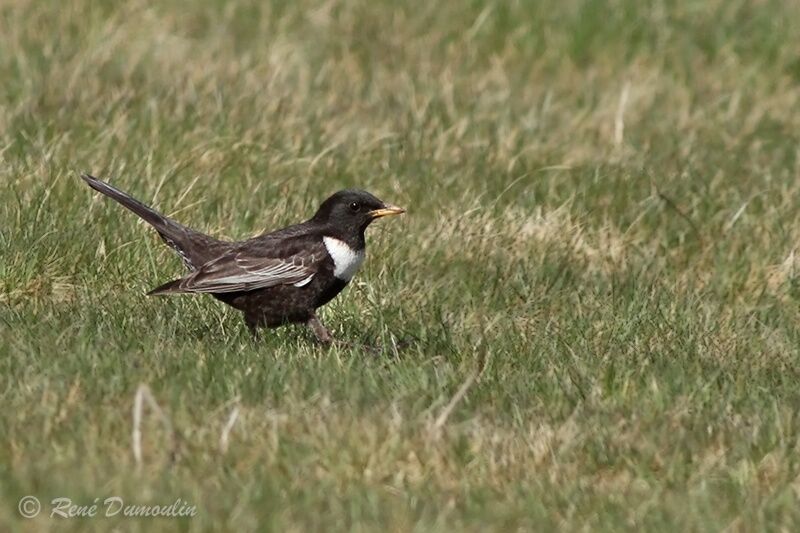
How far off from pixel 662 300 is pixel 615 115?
2.92 metres

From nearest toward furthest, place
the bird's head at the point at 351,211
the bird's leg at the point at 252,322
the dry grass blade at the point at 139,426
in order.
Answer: the dry grass blade at the point at 139,426, the bird's leg at the point at 252,322, the bird's head at the point at 351,211

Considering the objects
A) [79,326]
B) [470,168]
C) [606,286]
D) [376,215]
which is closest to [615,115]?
[470,168]

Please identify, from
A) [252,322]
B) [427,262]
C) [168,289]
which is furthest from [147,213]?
[427,262]

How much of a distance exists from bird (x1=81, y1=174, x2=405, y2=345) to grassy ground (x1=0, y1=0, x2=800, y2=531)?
188mm

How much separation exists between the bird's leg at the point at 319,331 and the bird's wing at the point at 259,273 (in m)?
0.18

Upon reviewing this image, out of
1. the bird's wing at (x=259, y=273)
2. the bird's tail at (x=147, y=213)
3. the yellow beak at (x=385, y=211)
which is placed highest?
the yellow beak at (x=385, y=211)

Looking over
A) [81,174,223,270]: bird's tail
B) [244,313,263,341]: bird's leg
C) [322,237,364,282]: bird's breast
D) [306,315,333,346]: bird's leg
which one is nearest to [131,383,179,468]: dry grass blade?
[306,315,333,346]: bird's leg

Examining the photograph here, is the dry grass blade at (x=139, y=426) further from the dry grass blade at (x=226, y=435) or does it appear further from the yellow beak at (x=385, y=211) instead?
the yellow beak at (x=385, y=211)

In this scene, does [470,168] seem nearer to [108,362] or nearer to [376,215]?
[376,215]

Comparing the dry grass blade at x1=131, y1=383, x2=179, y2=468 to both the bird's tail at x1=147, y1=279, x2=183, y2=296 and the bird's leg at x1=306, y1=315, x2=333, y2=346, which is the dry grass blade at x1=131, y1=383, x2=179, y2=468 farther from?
the bird's leg at x1=306, y1=315, x2=333, y2=346

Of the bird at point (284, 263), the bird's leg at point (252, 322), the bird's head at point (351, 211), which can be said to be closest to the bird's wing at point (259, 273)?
the bird at point (284, 263)

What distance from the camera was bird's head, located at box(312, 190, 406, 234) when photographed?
7.31 meters

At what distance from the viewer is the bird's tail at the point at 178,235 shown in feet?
24.1

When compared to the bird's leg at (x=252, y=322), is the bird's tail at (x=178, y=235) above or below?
above
